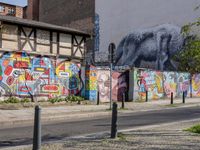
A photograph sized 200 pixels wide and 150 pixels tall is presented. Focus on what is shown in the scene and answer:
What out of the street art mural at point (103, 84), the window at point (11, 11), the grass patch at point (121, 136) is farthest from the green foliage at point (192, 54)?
the window at point (11, 11)

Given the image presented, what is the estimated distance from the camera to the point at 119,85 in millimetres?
26438

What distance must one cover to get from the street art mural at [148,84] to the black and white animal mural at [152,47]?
9.33 m

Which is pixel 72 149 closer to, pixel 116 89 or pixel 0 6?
pixel 116 89

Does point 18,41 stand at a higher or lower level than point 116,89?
higher

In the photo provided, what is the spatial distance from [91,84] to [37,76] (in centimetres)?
374

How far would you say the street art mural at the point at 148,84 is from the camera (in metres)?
27.5

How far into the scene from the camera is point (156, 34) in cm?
4184

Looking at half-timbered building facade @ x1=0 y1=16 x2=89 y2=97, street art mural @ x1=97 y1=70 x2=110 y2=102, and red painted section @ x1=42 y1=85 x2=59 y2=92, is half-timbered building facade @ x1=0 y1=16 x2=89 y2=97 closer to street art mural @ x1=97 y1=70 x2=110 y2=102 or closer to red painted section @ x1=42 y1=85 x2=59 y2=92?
red painted section @ x1=42 y1=85 x2=59 y2=92

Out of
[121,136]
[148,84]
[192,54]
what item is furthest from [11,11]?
[121,136]

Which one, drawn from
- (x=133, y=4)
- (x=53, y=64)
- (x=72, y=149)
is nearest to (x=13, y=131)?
(x=72, y=149)

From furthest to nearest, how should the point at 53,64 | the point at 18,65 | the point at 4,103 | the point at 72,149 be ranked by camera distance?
the point at 53,64 < the point at 18,65 < the point at 4,103 < the point at 72,149

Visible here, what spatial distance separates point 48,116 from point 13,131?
4.18 m

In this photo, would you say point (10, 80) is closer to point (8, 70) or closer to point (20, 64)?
point (8, 70)

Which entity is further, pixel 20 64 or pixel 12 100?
pixel 20 64
